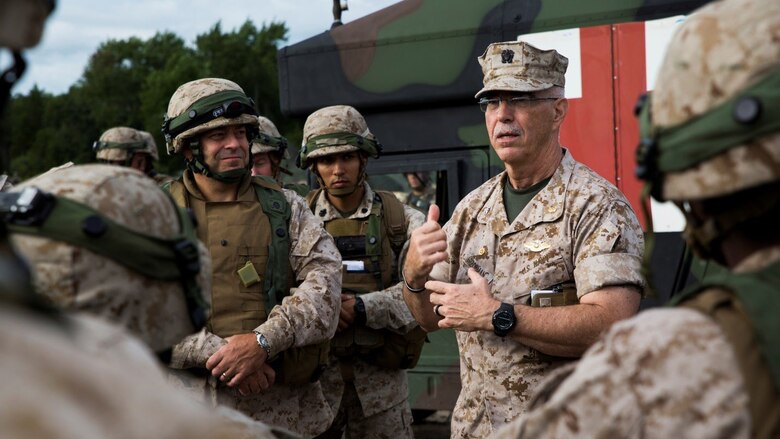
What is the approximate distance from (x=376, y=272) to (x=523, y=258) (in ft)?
5.50

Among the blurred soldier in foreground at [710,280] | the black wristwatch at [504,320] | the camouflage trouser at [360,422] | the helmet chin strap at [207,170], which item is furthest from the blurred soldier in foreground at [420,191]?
the blurred soldier in foreground at [710,280]

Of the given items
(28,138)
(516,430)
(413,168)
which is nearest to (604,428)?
(516,430)

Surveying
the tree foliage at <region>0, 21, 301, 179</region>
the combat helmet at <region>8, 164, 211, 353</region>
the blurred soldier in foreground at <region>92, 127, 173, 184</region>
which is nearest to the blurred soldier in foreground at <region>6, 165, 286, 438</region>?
the combat helmet at <region>8, 164, 211, 353</region>

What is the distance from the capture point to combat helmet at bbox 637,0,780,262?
1.72 meters

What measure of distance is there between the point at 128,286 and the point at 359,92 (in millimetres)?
4888

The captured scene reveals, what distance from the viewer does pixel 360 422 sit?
5.20 metres

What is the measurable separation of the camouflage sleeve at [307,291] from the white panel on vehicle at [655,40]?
2385 mm

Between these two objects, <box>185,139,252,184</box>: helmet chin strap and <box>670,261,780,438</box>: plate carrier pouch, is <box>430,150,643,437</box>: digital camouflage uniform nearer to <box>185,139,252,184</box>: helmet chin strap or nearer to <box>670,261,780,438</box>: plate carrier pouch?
<box>185,139,252,184</box>: helmet chin strap

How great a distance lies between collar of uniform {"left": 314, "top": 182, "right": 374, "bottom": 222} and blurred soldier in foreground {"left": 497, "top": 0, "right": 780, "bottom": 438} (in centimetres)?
351

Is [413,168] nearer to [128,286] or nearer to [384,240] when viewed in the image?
[384,240]

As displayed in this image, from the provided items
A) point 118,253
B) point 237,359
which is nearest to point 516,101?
point 237,359

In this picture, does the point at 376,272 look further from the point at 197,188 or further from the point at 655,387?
the point at 655,387

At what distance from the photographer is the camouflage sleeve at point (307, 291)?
13.4 ft

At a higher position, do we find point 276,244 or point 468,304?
point 276,244
